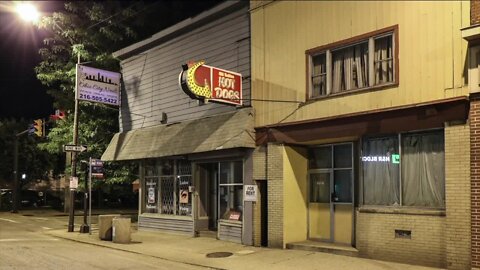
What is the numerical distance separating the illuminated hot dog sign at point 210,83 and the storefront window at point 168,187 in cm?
429

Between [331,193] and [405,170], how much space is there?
2.74m

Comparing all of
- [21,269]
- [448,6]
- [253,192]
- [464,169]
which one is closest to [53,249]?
[21,269]

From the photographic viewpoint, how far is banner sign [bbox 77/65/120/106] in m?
20.8

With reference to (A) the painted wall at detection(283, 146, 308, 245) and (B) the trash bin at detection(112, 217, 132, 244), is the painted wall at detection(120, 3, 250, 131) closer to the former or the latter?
(A) the painted wall at detection(283, 146, 308, 245)

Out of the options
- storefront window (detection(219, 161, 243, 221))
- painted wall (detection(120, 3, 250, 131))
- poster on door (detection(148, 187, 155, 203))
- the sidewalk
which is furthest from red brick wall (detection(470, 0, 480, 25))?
poster on door (detection(148, 187, 155, 203))

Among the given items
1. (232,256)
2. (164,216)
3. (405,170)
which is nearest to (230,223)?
(232,256)

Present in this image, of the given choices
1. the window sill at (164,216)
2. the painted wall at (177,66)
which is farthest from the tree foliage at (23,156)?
the window sill at (164,216)

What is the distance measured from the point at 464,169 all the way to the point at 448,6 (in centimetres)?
354

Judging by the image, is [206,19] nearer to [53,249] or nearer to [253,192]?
[253,192]

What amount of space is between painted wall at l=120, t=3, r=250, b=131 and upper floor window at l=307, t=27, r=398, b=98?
2.61 m

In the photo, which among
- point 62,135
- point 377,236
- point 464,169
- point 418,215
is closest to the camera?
point 464,169

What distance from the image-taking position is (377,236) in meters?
12.7

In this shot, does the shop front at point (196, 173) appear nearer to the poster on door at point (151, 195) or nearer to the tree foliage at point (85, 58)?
the poster on door at point (151, 195)

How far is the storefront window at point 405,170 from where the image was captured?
39.3 ft
